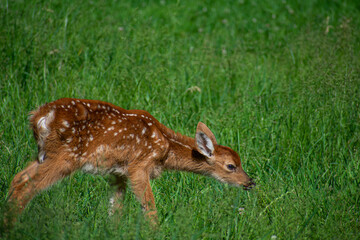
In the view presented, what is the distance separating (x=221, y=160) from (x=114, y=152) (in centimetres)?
117

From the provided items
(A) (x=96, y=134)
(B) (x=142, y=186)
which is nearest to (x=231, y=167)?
(B) (x=142, y=186)

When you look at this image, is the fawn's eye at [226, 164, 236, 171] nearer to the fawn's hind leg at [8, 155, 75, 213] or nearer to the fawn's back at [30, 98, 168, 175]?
the fawn's back at [30, 98, 168, 175]

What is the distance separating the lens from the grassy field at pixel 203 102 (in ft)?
13.3

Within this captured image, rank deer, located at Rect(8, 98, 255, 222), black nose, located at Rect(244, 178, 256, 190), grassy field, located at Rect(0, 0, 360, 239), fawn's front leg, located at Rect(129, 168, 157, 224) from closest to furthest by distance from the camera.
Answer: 1. grassy field, located at Rect(0, 0, 360, 239)
2. deer, located at Rect(8, 98, 255, 222)
3. fawn's front leg, located at Rect(129, 168, 157, 224)
4. black nose, located at Rect(244, 178, 256, 190)

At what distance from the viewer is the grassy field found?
13.3ft

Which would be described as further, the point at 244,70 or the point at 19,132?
the point at 244,70

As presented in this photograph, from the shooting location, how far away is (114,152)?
4559 millimetres

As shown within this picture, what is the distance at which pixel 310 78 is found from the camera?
19.8 feet

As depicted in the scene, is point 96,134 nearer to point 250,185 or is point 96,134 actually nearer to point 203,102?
point 250,185

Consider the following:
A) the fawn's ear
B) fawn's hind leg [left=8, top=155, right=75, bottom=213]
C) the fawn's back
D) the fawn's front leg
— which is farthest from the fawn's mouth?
fawn's hind leg [left=8, top=155, right=75, bottom=213]

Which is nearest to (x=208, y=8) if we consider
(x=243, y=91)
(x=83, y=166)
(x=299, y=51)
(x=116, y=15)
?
(x=116, y=15)

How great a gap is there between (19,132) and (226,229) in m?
2.44

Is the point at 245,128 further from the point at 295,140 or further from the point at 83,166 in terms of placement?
the point at 83,166

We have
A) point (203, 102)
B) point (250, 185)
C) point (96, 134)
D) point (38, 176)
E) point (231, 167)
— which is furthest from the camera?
point (203, 102)
